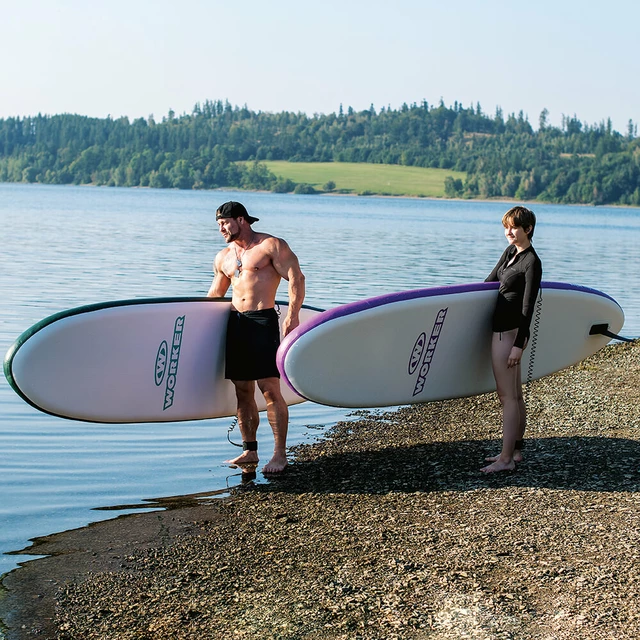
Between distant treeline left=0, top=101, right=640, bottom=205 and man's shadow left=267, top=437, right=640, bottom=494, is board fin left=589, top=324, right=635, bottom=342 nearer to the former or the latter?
man's shadow left=267, top=437, right=640, bottom=494

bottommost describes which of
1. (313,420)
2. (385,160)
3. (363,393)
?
(313,420)

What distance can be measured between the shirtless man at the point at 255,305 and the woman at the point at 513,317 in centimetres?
141

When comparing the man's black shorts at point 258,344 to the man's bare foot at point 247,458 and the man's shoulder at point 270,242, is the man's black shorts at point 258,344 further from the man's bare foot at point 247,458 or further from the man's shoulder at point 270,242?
the man's bare foot at point 247,458

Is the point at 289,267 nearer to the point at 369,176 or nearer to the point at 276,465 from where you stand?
the point at 276,465

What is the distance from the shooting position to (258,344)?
671 cm

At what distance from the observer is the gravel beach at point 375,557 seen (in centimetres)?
416

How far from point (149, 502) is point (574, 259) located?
106 ft

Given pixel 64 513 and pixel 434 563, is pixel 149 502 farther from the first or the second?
pixel 434 563

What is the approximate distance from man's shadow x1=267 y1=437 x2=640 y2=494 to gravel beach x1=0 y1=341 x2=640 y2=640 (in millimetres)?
22

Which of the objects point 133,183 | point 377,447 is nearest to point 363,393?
point 377,447

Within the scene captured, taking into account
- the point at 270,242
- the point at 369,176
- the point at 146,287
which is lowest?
the point at 146,287

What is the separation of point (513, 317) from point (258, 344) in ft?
5.93

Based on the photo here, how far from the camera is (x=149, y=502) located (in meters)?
6.45

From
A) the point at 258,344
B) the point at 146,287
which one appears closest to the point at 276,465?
the point at 258,344
